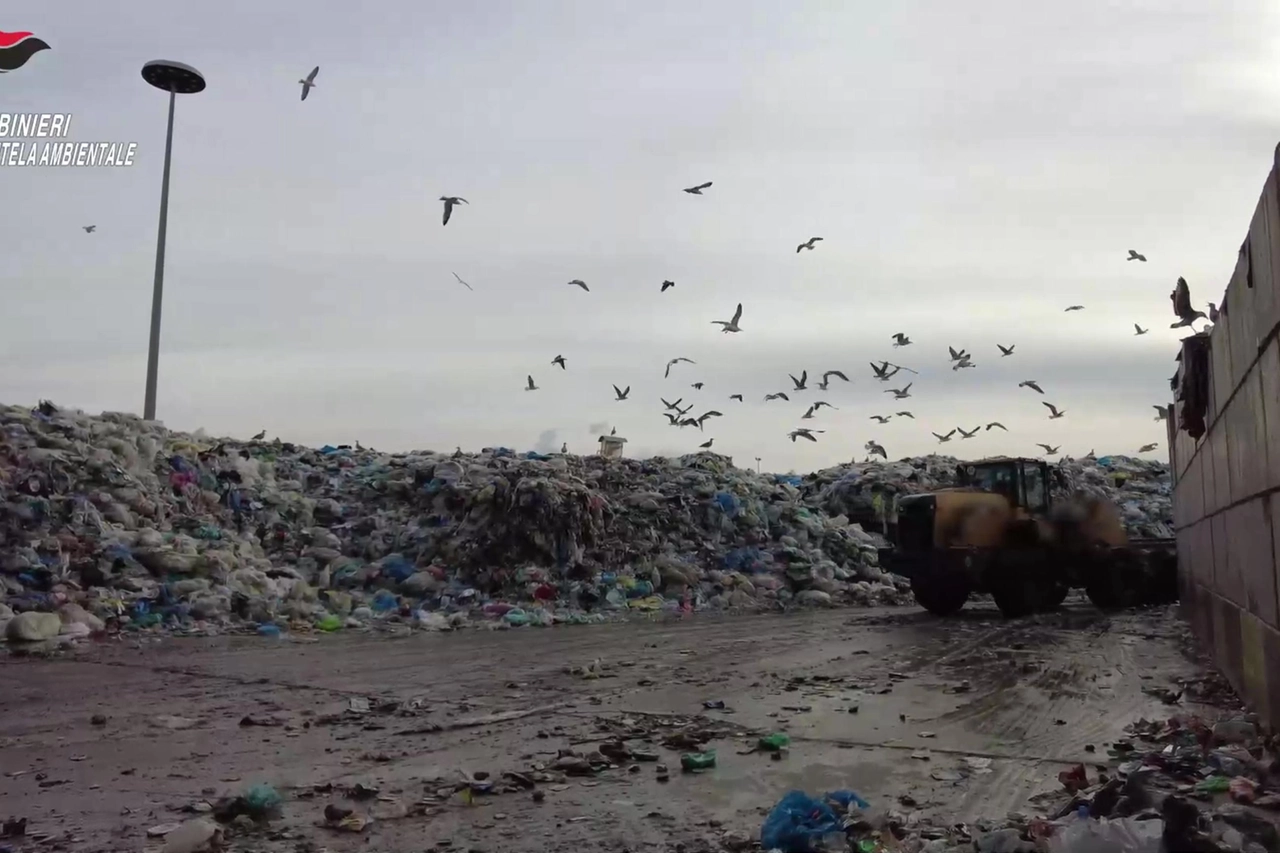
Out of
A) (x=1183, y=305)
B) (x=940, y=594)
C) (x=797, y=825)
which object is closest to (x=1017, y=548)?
(x=940, y=594)

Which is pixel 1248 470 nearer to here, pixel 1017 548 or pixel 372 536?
pixel 1017 548

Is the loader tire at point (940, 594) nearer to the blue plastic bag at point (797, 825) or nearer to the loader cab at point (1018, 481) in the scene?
the loader cab at point (1018, 481)

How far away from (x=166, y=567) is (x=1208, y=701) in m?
9.61

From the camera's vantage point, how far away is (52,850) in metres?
3.43

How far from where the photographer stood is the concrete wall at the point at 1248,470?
12.5 feet

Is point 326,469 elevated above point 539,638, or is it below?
above

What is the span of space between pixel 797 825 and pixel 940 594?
9136 mm

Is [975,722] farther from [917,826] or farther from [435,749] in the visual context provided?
[435,749]

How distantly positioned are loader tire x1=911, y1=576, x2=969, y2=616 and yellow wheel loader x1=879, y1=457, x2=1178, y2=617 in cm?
1

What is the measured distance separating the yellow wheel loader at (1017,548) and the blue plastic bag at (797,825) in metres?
8.21

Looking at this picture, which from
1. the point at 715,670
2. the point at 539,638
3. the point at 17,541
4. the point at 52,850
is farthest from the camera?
the point at 17,541

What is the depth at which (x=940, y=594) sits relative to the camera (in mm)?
11984

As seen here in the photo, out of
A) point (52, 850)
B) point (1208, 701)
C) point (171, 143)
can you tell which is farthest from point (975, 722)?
point (171, 143)

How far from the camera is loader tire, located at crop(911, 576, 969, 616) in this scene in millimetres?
11828
